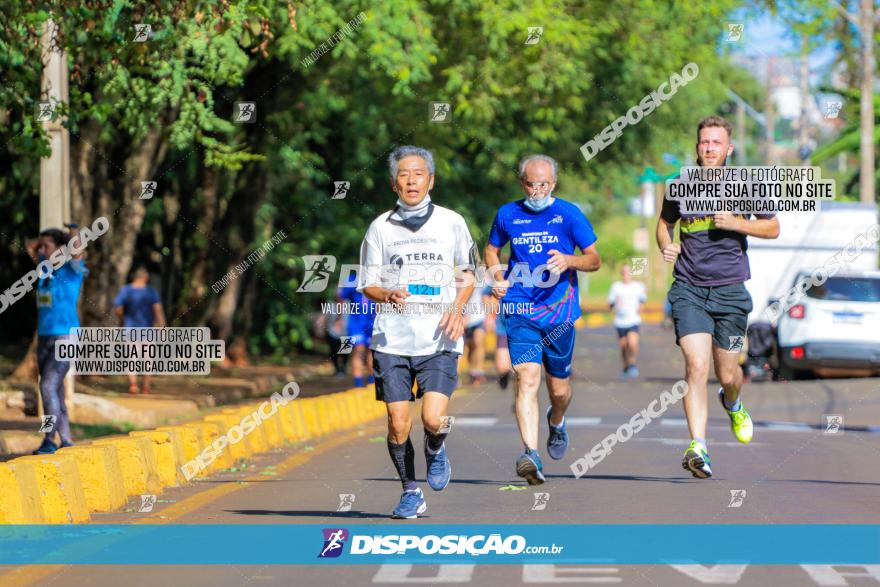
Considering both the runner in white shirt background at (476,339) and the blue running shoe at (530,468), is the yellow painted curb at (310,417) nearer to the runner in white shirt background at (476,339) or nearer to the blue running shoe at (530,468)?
the blue running shoe at (530,468)

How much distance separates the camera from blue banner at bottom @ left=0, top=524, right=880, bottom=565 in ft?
26.7

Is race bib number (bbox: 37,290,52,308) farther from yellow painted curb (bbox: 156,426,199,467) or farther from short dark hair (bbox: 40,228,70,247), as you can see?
yellow painted curb (bbox: 156,426,199,467)

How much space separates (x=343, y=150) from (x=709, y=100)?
313 inches

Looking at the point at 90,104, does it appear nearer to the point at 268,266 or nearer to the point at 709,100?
the point at 268,266

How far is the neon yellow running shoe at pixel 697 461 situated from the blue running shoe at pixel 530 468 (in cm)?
91

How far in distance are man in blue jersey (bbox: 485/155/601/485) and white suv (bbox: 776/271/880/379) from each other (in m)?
15.0

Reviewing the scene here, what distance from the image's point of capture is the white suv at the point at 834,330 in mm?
25578

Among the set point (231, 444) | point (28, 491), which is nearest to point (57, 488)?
point (28, 491)

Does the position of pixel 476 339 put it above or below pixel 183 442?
above

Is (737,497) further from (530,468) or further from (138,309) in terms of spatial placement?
(138,309)

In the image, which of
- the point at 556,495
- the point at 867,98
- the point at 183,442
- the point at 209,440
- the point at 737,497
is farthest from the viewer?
the point at 867,98

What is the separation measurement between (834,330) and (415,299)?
56.3 feet

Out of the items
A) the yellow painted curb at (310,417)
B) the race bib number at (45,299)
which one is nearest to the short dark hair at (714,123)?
the race bib number at (45,299)

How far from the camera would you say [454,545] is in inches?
335
